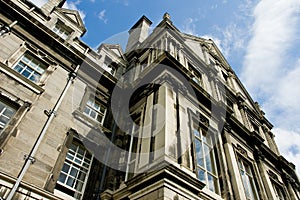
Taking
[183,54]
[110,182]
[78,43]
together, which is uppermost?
[183,54]

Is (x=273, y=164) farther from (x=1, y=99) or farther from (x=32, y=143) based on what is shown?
(x=1, y=99)

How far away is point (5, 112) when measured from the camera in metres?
8.88

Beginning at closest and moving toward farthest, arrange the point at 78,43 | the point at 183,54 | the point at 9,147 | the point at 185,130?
the point at 9,147, the point at 185,130, the point at 78,43, the point at 183,54

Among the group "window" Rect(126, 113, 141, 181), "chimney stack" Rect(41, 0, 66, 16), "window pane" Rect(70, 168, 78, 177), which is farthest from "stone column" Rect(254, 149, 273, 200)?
"chimney stack" Rect(41, 0, 66, 16)

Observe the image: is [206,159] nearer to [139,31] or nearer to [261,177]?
[261,177]

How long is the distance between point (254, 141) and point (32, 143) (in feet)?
44.5

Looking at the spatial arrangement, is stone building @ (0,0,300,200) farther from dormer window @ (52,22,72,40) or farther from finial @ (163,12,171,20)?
finial @ (163,12,171,20)

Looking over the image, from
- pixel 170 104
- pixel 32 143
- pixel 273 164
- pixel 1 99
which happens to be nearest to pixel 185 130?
pixel 170 104

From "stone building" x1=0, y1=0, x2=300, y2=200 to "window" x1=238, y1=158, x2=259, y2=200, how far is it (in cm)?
8

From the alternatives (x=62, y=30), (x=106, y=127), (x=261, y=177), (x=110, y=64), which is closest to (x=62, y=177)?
(x=106, y=127)

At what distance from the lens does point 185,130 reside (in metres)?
9.51

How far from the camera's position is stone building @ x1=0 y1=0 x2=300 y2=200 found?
7819mm

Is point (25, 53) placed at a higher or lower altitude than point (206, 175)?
higher

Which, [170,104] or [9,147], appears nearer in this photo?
[9,147]
